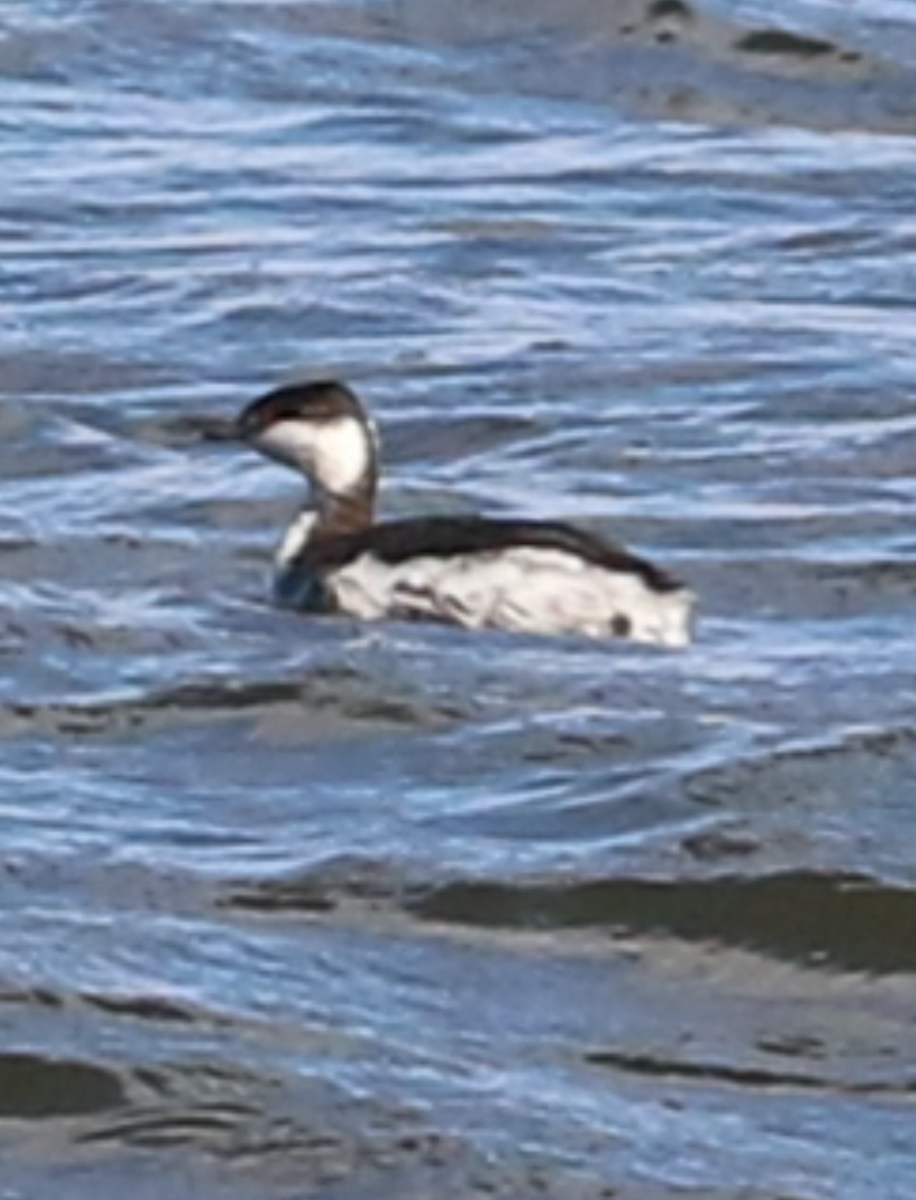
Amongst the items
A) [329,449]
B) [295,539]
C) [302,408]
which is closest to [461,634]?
[295,539]

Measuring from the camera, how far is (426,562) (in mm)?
11758

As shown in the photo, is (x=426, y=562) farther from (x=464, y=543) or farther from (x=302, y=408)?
(x=302, y=408)

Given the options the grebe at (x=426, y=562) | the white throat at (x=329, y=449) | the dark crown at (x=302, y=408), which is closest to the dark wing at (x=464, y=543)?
the grebe at (x=426, y=562)

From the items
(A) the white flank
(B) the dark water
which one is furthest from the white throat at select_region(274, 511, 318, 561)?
(A) the white flank

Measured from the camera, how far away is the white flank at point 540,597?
11.3 m

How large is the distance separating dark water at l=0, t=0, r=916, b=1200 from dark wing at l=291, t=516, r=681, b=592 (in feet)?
0.61

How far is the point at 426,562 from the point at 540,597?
0.36 metres

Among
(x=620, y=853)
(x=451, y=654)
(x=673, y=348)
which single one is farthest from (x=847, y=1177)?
(x=673, y=348)

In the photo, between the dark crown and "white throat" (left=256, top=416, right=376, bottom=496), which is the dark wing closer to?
"white throat" (left=256, top=416, right=376, bottom=496)

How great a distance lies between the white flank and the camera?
11.3 metres

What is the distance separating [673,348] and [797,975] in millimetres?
5671

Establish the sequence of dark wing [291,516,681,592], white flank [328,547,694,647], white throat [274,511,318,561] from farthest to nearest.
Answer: white throat [274,511,318,561] → dark wing [291,516,681,592] → white flank [328,547,694,647]

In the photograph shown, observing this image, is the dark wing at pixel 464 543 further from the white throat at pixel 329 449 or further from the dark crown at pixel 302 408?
the dark crown at pixel 302 408

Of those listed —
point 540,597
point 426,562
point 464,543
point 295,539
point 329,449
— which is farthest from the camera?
point 329,449
